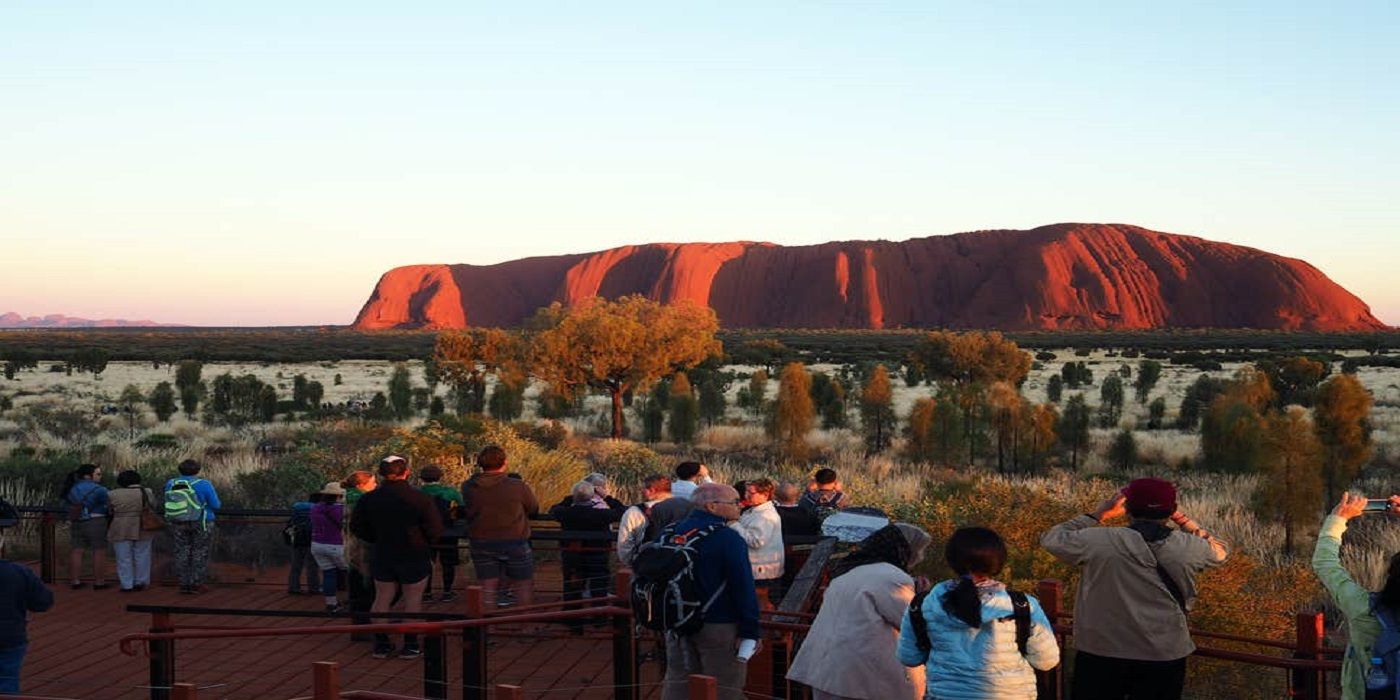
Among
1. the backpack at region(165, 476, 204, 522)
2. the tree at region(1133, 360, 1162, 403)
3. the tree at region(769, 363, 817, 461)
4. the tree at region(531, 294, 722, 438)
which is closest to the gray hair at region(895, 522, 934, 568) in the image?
the backpack at region(165, 476, 204, 522)

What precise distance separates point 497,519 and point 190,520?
3856mm

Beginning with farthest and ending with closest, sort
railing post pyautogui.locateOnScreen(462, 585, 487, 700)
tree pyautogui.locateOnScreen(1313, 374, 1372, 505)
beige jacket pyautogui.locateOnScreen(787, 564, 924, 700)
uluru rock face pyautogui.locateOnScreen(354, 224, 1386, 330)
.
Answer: uluru rock face pyautogui.locateOnScreen(354, 224, 1386, 330), tree pyautogui.locateOnScreen(1313, 374, 1372, 505), railing post pyautogui.locateOnScreen(462, 585, 487, 700), beige jacket pyautogui.locateOnScreen(787, 564, 924, 700)

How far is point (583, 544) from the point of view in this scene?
9.23m

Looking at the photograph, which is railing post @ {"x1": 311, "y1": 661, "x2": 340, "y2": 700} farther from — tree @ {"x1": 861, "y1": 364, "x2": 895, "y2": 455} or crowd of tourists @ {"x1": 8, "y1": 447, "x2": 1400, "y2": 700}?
tree @ {"x1": 861, "y1": 364, "x2": 895, "y2": 455}

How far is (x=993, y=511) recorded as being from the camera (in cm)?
907

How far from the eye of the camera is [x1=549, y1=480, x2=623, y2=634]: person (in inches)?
355

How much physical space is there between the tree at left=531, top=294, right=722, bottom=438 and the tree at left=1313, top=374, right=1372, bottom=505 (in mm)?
14578

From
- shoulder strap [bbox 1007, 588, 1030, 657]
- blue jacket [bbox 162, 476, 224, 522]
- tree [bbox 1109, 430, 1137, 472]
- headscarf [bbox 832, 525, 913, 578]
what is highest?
headscarf [bbox 832, 525, 913, 578]

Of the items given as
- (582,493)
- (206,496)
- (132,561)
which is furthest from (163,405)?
(582,493)

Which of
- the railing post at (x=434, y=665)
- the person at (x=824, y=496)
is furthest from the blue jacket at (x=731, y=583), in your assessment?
the person at (x=824, y=496)

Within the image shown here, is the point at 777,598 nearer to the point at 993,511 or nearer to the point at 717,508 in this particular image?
the point at 993,511

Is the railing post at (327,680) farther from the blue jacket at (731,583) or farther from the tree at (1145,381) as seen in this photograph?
the tree at (1145,381)

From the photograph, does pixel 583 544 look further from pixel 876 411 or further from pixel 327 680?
pixel 876 411

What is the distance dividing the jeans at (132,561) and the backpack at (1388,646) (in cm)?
1045
